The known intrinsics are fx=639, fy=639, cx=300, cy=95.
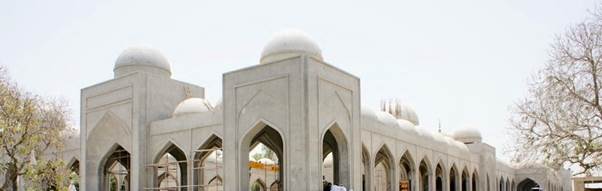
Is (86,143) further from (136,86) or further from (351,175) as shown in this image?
(351,175)

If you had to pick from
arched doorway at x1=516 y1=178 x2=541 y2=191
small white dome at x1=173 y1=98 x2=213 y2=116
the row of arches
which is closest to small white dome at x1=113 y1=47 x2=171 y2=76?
small white dome at x1=173 y1=98 x2=213 y2=116

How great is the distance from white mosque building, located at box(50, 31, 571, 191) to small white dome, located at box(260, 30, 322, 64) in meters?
0.04

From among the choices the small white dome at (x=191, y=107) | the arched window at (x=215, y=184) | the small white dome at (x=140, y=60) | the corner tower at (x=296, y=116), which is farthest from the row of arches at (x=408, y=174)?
the small white dome at (x=140, y=60)

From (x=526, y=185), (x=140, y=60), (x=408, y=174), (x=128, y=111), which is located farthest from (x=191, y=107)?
(x=526, y=185)

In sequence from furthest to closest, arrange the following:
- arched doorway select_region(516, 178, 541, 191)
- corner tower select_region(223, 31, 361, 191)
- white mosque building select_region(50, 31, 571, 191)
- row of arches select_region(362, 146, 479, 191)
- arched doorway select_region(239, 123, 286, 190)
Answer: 1. arched doorway select_region(516, 178, 541, 191)
2. row of arches select_region(362, 146, 479, 191)
3. arched doorway select_region(239, 123, 286, 190)
4. white mosque building select_region(50, 31, 571, 191)
5. corner tower select_region(223, 31, 361, 191)

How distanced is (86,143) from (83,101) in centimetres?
166

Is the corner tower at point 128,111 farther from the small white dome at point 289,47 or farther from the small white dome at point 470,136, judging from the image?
the small white dome at point 470,136

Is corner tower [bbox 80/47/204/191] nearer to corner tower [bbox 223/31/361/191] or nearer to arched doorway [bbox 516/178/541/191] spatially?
corner tower [bbox 223/31/361/191]

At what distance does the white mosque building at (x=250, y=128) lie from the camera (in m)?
17.4

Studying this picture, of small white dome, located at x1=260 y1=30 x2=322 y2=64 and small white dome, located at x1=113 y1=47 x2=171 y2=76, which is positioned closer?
small white dome, located at x1=260 y1=30 x2=322 y2=64

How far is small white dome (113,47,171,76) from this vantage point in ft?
80.2

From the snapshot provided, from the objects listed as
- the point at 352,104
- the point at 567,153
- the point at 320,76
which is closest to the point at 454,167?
the point at 352,104

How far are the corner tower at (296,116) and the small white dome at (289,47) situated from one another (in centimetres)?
216

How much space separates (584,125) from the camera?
1282cm
